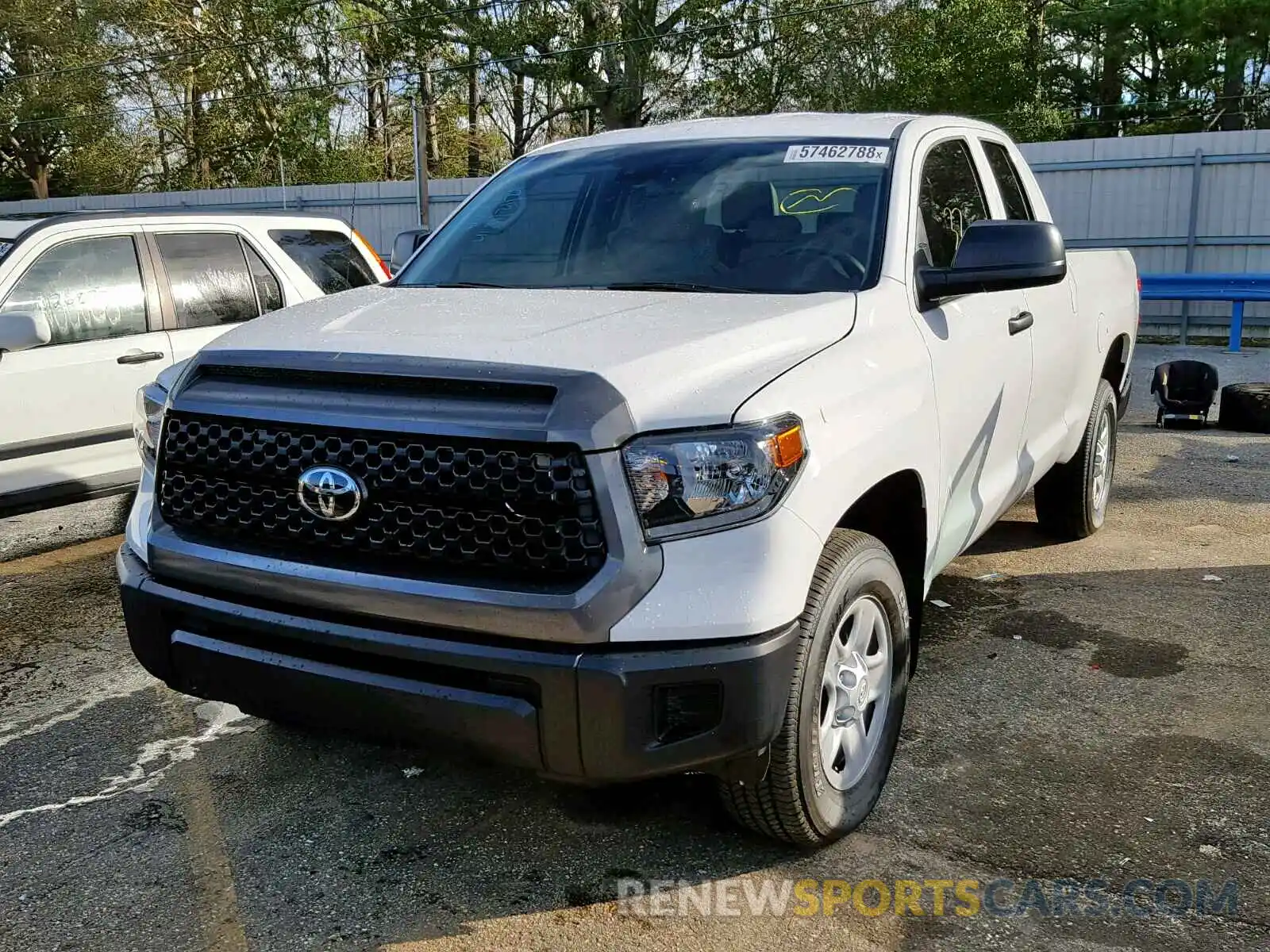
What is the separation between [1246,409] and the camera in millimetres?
8727

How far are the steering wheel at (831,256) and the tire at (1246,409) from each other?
6460 millimetres

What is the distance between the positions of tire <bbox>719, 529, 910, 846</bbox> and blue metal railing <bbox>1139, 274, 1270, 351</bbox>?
12.0 m

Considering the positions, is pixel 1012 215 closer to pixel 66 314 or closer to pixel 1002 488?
pixel 1002 488

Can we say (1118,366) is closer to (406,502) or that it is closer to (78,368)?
(406,502)

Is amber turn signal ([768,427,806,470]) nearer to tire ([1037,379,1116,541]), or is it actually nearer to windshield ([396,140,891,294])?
windshield ([396,140,891,294])

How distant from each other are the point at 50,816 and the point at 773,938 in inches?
79.9

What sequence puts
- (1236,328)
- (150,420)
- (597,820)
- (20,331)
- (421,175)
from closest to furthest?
(597,820) < (150,420) < (20,331) < (1236,328) < (421,175)

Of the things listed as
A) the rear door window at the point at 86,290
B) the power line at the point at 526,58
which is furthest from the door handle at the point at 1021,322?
the power line at the point at 526,58

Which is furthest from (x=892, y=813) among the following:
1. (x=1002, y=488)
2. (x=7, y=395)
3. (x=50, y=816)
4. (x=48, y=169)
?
(x=48, y=169)

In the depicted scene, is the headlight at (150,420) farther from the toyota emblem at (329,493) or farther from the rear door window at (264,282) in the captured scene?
the rear door window at (264,282)

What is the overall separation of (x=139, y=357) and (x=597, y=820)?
3833 millimetres

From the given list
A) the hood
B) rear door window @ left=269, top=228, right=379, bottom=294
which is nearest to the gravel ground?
the hood

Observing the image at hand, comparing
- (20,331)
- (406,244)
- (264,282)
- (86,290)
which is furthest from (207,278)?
(406,244)

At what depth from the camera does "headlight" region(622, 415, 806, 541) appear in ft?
8.05
